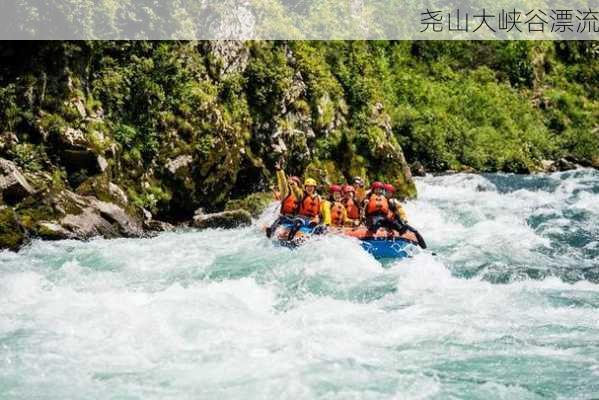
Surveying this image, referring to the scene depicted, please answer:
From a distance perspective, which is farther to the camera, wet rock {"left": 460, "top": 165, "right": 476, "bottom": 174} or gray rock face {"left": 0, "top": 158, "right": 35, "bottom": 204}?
wet rock {"left": 460, "top": 165, "right": 476, "bottom": 174}

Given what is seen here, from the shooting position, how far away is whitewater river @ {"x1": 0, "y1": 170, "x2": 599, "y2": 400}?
596 cm

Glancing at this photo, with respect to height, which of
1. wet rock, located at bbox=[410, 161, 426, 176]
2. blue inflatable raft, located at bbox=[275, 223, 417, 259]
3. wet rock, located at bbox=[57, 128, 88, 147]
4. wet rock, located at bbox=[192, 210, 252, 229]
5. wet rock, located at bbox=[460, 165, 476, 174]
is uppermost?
wet rock, located at bbox=[57, 128, 88, 147]

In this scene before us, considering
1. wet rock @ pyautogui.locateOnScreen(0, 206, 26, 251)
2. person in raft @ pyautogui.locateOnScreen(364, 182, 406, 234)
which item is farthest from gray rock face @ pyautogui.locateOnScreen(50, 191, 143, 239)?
person in raft @ pyautogui.locateOnScreen(364, 182, 406, 234)

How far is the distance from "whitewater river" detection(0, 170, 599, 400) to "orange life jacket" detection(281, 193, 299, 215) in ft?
2.18

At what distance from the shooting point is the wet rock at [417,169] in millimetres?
20902

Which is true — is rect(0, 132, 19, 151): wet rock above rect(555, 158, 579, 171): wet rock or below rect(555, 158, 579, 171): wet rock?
above

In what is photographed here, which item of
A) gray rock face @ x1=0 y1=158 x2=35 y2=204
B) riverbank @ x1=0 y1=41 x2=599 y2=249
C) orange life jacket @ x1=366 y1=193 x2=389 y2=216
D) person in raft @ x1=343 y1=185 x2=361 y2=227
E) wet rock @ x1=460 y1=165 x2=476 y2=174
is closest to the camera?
gray rock face @ x1=0 y1=158 x2=35 y2=204

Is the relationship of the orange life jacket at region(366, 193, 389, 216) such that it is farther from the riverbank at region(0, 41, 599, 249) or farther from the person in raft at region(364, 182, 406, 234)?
the riverbank at region(0, 41, 599, 249)

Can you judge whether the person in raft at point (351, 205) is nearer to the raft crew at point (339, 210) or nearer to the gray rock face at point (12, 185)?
the raft crew at point (339, 210)

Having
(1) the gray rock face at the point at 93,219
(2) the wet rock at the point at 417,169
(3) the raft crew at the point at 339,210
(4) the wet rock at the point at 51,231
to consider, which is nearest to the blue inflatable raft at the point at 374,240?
(3) the raft crew at the point at 339,210

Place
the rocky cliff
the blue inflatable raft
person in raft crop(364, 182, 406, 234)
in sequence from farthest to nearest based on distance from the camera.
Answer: the rocky cliff < person in raft crop(364, 182, 406, 234) < the blue inflatable raft

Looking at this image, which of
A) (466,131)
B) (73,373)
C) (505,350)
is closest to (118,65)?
(73,373)

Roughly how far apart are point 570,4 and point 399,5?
8.92m

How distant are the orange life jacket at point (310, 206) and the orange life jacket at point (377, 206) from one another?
2.81 feet
